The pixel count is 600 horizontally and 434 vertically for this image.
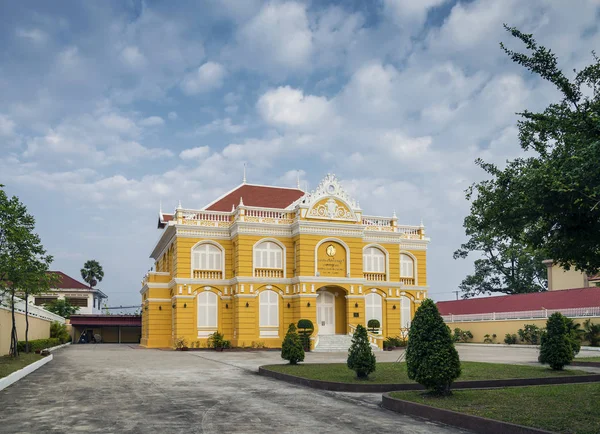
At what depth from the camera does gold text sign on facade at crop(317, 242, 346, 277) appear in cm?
3684

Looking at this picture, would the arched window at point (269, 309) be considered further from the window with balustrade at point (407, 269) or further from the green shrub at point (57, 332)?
the green shrub at point (57, 332)

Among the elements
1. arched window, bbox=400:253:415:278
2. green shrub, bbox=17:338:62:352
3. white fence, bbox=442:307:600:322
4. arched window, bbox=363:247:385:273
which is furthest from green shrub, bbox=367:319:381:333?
green shrub, bbox=17:338:62:352

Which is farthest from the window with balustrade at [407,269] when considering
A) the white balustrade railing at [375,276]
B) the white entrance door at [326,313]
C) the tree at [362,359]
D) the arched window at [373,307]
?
the tree at [362,359]

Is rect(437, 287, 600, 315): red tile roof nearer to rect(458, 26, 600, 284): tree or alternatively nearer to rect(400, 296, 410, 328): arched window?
rect(400, 296, 410, 328): arched window

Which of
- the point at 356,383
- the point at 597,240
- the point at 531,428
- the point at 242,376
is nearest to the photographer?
the point at 531,428

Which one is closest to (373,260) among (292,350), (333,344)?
(333,344)

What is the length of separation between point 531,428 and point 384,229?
102 feet

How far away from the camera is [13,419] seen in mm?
11156

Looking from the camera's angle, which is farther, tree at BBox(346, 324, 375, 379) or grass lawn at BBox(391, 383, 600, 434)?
tree at BBox(346, 324, 375, 379)

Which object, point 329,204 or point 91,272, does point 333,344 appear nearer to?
point 329,204

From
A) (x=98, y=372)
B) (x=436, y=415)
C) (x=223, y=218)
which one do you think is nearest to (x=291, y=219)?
(x=223, y=218)

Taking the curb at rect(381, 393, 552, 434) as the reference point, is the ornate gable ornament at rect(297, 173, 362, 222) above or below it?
above

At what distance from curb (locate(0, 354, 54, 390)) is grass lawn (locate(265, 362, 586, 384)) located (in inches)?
317

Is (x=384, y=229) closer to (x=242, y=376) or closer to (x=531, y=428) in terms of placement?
(x=242, y=376)
